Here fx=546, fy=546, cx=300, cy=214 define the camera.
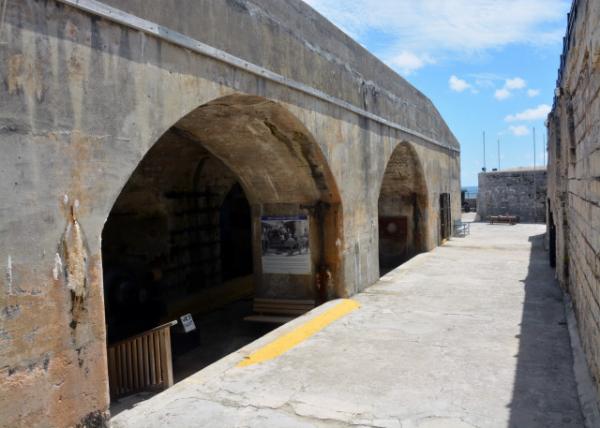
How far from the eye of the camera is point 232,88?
621 centimetres

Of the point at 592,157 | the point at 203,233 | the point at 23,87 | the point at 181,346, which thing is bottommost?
the point at 181,346

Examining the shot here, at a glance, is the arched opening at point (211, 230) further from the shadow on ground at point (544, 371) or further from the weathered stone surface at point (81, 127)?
the shadow on ground at point (544, 371)

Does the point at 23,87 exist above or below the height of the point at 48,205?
above

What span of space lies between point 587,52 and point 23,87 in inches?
173

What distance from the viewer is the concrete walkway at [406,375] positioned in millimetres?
4684

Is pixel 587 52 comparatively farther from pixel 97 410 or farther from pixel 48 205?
pixel 97 410

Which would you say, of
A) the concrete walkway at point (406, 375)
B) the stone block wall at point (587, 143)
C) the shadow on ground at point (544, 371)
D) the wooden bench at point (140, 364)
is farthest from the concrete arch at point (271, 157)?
the stone block wall at point (587, 143)

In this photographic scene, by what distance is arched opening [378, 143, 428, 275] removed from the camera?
15938 millimetres

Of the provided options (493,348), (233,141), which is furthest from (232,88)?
(493,348)

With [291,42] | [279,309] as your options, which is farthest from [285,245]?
[291,42]

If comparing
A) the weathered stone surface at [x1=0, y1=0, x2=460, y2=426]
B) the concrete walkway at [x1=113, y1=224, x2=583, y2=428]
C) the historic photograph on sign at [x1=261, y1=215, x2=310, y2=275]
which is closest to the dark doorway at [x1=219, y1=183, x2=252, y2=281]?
the historic photograph on sign at [x1=261, y1=215, x2=310, y2=275]

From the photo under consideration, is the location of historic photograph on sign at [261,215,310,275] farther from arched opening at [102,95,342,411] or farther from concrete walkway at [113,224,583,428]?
concrete walkway at [113,224,583,428]

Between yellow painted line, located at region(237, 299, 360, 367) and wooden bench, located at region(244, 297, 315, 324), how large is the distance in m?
0.73

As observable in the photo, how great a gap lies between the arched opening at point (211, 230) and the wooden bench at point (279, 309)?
15 cm
